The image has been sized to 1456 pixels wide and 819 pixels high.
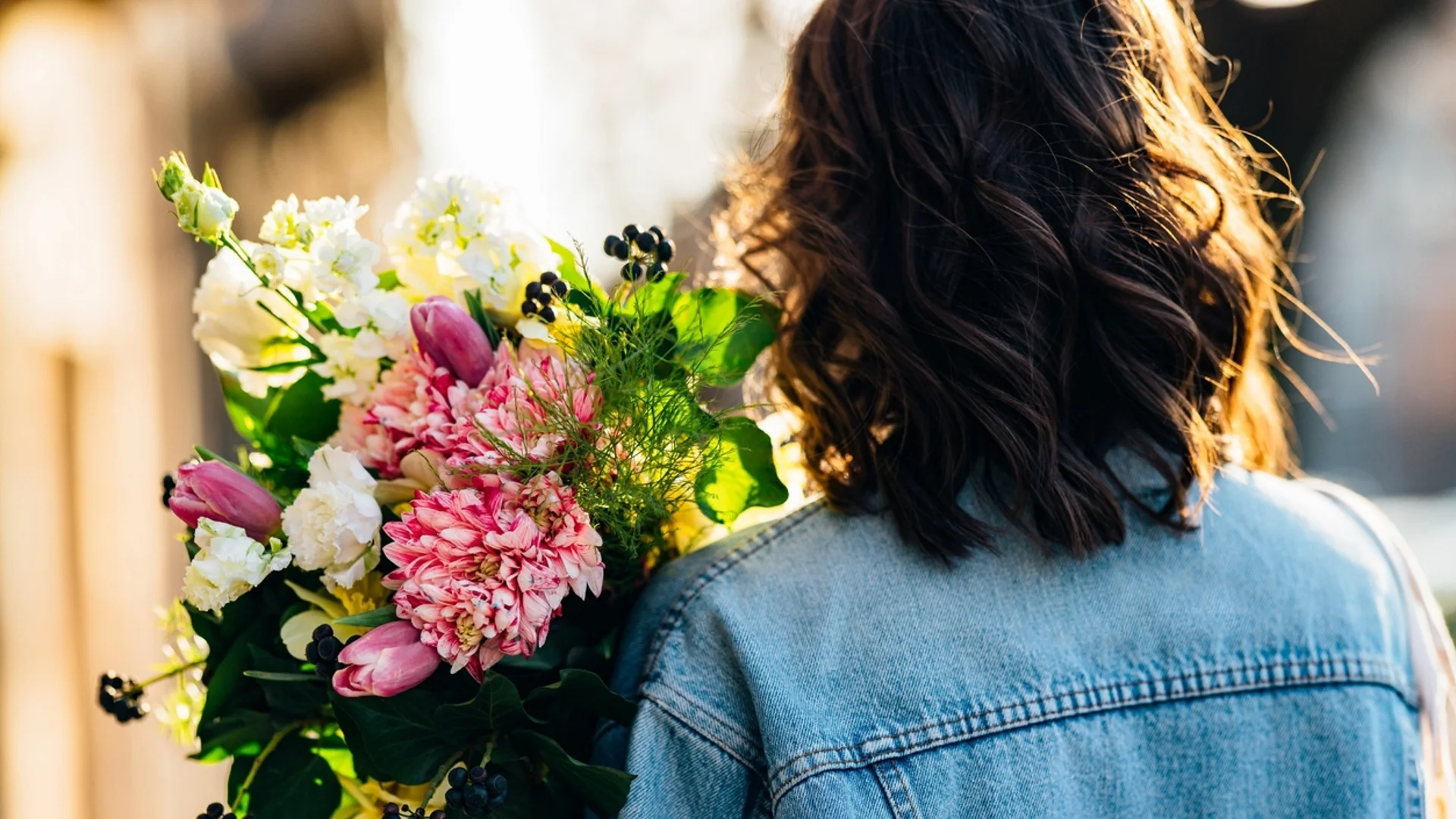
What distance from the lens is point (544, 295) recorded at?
0.88 m

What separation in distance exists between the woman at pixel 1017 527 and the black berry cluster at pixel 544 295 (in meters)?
0.26

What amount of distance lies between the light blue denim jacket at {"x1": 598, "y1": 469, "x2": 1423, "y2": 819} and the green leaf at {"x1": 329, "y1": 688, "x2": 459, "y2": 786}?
0.55 ft

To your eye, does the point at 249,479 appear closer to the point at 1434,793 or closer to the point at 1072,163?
the point at 1072,163

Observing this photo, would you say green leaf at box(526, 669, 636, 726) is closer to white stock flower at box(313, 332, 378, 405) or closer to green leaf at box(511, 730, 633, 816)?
green leaf at box(511, 730, 633, 816)

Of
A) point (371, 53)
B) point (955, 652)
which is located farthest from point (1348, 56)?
point (955, 652)

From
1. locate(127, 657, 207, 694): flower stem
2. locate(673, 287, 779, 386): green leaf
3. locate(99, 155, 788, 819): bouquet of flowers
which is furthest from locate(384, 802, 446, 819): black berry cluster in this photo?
locate(673, 287, 779, 386): green leaf

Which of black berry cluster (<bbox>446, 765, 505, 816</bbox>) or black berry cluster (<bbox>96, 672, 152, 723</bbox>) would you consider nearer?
black berry cluster (<bbox>446, 765, 505, 816</bbox>)

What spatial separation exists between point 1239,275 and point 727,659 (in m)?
0.67

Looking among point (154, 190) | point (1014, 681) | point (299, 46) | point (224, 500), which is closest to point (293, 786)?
point (224, 500)

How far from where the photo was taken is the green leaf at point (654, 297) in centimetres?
89

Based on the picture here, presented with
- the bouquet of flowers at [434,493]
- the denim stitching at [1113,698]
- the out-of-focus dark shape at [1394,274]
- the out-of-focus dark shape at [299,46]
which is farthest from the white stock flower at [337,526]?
the out-of-focus dark shape at [1394,274]

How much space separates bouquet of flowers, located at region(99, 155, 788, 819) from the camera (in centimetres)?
79

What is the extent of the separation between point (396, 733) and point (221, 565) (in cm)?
20

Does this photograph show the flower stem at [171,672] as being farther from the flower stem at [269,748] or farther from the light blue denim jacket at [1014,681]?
the light blue denim jacket at [1014,681]
